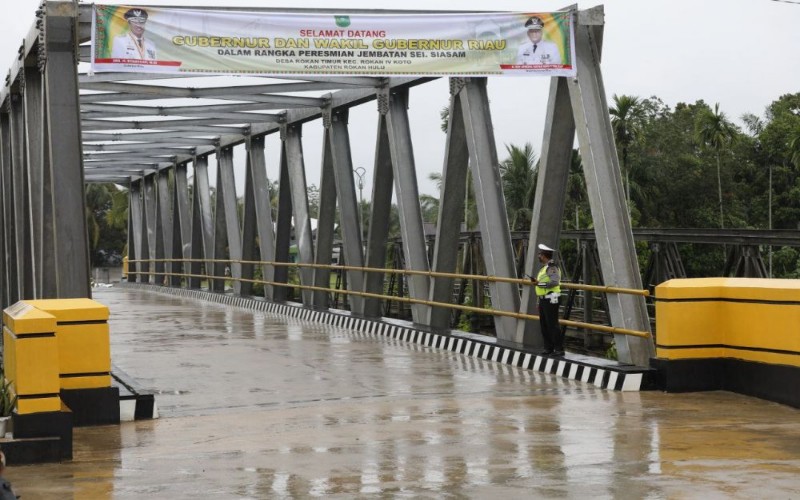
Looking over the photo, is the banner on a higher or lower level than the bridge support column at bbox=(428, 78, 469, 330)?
higher

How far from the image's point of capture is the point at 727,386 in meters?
11.7

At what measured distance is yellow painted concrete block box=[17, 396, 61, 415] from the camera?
852 centimetres

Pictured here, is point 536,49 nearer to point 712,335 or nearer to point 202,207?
point 712,335

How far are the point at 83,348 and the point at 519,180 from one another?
54722 millimetres

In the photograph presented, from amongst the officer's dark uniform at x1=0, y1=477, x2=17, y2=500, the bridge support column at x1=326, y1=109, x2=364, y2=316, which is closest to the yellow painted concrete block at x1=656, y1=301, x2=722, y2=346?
the officer's dark uniform at x1=0, y1=477, x2=17, y2=500

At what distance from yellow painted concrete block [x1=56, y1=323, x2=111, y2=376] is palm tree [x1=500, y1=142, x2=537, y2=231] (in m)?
52.3

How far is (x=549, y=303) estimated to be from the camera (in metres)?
13.8

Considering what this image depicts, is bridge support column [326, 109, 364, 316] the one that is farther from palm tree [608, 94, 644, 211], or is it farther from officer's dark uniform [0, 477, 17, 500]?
palm tree [608, 94, 644, 211]

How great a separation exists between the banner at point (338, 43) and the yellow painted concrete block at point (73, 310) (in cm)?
389

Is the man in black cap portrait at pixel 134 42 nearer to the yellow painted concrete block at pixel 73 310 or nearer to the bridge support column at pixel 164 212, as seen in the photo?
the yellow painted concrete block at pixel 73 310

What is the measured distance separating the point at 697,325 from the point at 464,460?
4433 millimetres

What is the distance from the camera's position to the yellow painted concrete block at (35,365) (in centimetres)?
858

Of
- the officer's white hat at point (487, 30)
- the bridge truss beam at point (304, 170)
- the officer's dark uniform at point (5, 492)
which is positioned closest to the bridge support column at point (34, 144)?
the bridge truss beam at point (304, 170)

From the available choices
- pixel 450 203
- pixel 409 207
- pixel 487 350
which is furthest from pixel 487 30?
pixel 409 207
